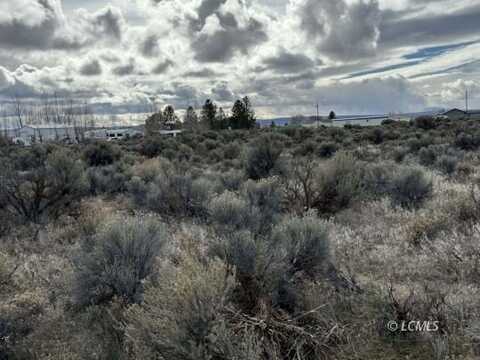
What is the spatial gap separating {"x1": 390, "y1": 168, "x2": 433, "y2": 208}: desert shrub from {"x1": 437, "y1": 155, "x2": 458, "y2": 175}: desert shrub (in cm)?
508

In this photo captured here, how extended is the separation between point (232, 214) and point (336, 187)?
3.54m

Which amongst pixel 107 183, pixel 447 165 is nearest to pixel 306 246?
pixel 107 183

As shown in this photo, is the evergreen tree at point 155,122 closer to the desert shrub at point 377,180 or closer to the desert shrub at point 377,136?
the desert shrub at point 377,136

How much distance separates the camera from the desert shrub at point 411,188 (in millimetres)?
9508

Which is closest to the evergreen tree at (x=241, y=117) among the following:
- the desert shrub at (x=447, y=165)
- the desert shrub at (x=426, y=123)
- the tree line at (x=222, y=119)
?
the tree line at (x=222, y=119)

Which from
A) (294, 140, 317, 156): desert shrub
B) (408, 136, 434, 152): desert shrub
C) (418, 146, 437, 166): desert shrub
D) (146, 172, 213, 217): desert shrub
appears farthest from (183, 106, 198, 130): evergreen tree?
(146, 172, 213, 217): desert shrub

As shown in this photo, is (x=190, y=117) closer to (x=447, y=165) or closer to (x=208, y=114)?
(x=208, y=114)

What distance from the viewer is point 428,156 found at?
684 inches

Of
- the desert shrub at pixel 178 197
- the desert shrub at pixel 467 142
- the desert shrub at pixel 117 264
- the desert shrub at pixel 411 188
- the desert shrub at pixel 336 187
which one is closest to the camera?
the desert shrub at pixel 117 264

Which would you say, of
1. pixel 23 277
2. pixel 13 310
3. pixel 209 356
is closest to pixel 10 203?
pixel 23 277

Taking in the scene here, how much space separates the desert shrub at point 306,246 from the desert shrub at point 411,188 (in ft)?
15.8

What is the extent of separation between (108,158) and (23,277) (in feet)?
60.4

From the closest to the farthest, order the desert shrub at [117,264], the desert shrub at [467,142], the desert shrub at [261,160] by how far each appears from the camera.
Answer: the desert shrub at [117,264]
the desert shrub at [261,160]
the desert shrub at [467,142]

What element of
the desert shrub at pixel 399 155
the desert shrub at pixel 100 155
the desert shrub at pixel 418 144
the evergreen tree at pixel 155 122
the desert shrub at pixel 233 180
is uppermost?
the evergreen tree at pixel 155 122
